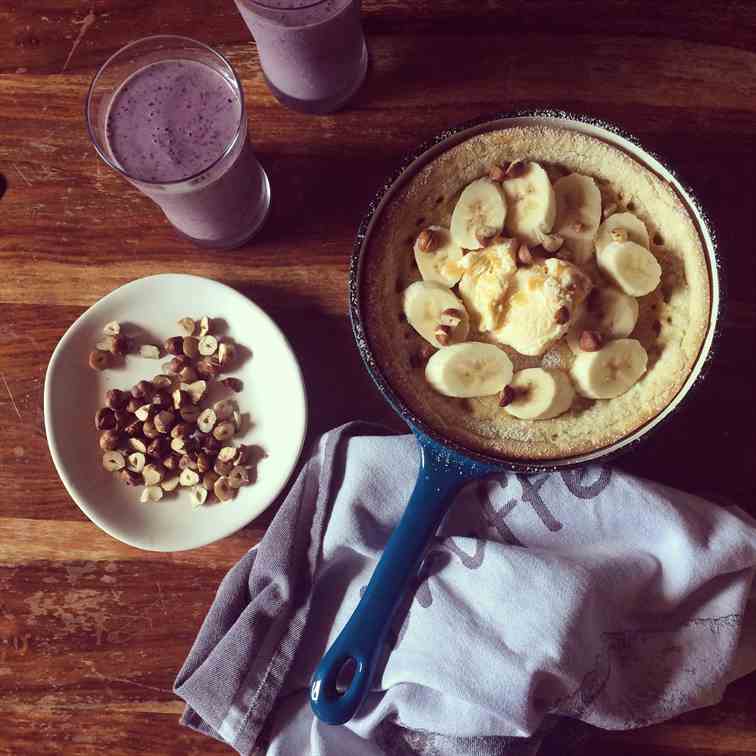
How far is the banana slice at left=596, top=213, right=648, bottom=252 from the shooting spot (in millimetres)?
1072

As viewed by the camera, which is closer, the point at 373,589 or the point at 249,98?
the point at 373,589

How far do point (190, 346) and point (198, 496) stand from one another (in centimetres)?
21

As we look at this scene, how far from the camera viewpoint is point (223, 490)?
3.84ft

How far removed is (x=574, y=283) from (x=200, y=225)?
506mm

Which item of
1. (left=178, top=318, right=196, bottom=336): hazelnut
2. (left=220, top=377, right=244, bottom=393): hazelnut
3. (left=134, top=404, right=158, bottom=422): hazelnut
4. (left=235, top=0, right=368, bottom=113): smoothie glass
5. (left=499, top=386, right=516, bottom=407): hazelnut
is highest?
(left=235, top=0, right=368, bottom=113): smoothie glass

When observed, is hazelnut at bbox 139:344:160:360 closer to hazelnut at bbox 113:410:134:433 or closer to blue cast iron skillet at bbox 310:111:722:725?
hazelnut at bbox 113:410:134:433

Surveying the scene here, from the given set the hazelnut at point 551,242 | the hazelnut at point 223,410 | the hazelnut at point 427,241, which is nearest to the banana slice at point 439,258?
the hazelnut at point 427,241

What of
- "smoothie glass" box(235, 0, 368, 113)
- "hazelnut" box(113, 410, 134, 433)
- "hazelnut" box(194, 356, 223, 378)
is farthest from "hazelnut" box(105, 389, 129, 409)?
"smoothie glass" box(235, 0, 368, 113)

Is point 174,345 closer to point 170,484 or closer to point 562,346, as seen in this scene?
point 170,484

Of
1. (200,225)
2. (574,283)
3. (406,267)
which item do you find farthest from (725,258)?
(200,225)

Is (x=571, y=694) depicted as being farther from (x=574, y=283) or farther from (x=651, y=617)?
(x=574, y=283)

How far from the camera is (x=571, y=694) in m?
1.09

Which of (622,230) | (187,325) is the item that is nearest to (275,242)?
(187,325)

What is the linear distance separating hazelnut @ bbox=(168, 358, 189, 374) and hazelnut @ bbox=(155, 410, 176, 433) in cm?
6
